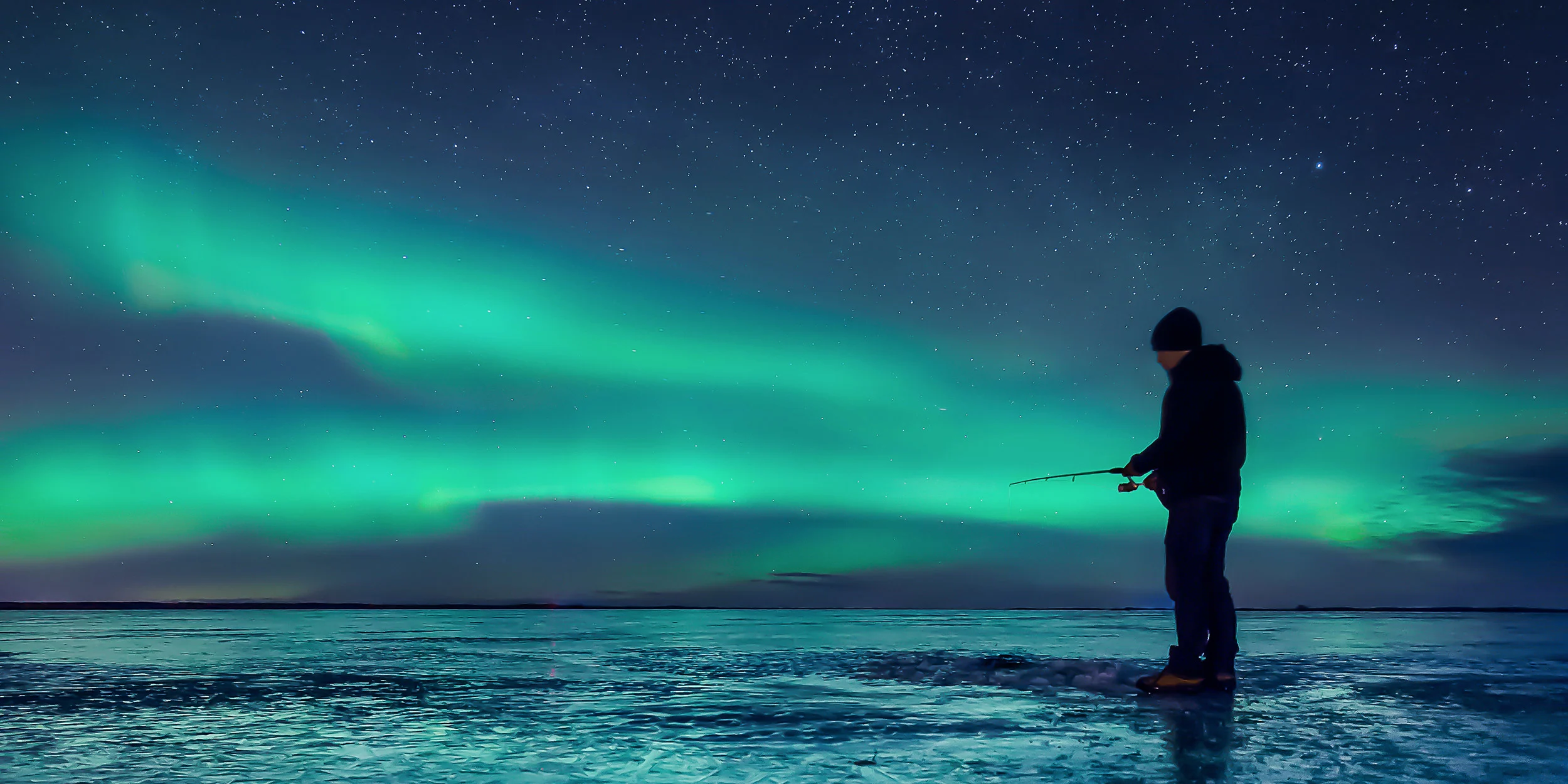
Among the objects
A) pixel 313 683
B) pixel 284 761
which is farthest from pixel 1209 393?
pixel 313 683

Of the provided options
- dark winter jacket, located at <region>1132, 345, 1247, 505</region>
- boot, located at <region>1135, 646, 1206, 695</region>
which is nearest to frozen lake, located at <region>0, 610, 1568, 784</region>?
boot, located at <region>1135, 646, 1206, 695</region>

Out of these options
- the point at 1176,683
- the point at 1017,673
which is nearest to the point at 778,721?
the point at 1176,683

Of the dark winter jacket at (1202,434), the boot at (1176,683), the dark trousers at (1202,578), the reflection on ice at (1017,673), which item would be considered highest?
the dark winter jacket at (1202,434)

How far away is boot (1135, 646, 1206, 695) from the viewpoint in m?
6.06

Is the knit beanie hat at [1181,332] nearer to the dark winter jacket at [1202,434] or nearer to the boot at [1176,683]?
the dark winter jacket at [1202,434]

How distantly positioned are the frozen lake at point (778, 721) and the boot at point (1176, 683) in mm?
270

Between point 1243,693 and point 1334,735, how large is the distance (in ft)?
5.84

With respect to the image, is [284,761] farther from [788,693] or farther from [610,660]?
[610,660]

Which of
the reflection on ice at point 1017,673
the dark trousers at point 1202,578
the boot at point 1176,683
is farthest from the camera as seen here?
the reflection on ice at point 1017,673

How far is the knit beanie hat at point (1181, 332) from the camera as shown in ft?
21.3

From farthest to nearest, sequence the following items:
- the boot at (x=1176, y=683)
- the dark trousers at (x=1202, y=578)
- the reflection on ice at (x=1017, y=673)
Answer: the reflection on ice at (x=1017, y=673)
the dark trousers at (x=1202, y=578)
the boot at (x=1176, y=683)

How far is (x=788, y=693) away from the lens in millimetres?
6336

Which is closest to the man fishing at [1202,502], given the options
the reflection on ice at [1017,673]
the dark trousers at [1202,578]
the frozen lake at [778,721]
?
the dark trousers at [1202,578]

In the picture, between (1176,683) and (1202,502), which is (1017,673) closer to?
(1176,683)
